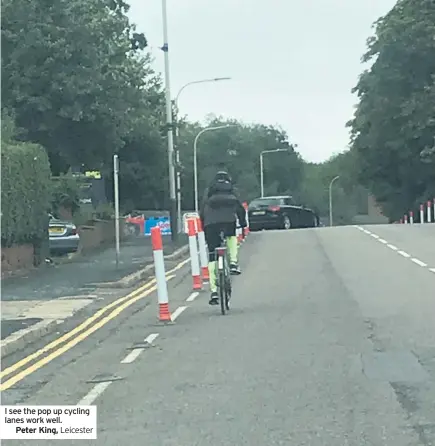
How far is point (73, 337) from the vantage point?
1367 centimetres

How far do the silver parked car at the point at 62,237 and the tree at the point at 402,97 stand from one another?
2718cm

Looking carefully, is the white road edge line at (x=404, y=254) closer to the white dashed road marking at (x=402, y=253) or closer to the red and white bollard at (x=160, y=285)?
the white dashed road marking at (x=402, y=253)

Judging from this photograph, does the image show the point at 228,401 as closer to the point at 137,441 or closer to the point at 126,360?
the point at 137,441

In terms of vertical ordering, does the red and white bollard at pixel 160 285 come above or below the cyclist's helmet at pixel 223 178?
below

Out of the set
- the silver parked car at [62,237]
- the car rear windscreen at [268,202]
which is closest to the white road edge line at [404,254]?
the silver parked car at [62,237]

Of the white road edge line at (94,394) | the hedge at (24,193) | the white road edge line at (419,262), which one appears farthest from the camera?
the hedge at (24,193)

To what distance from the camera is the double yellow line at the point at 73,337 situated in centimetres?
1102

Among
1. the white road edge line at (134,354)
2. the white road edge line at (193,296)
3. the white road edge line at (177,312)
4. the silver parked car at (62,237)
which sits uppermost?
the silver parked car at (62,237)

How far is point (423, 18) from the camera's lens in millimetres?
56156

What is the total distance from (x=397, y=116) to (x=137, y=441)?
4979 centimetres

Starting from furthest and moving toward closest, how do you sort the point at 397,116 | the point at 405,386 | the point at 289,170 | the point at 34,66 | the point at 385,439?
the point at 289,170
the point at 397,116
the point at 34,66
the point at 405,386
the point at 385,439

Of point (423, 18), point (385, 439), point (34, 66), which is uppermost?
point (423, 18)

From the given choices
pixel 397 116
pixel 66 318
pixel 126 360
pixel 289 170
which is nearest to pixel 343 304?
pixel 66 318

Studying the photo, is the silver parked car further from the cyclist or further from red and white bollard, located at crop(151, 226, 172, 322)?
red and white bollard, located at crop(151, 226, 172, 322)
